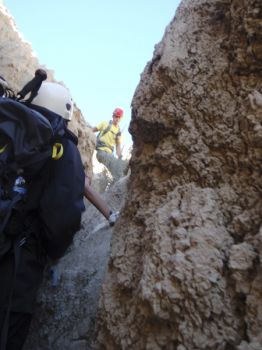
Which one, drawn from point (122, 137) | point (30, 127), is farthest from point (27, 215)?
point (122, 137)

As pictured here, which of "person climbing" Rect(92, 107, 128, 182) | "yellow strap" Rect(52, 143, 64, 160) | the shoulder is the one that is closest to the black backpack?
"yellow strap" Rect(52, 143, 64, 160)

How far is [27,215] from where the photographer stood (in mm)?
2756

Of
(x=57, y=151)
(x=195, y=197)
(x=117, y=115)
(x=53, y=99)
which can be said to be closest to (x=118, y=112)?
(x=117, y=115)

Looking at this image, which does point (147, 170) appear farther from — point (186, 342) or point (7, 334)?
point (7, 334)

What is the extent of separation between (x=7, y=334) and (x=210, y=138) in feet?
6.22

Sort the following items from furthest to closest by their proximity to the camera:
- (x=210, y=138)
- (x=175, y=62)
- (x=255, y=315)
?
(x=175, y=62) < (x=210, y=138) < (x=255, y=315)

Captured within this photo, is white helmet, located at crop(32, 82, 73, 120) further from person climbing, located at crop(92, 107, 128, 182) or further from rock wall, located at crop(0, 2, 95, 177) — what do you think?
person climbing, located at crop(92, 107, 128, 182)

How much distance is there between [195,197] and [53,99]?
1.87 metres

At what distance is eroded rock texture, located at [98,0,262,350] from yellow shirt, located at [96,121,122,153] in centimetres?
610

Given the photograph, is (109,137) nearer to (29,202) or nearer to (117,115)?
(117,115)

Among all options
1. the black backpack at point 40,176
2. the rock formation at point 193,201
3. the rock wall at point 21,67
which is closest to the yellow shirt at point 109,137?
the rock wall at point 21,67

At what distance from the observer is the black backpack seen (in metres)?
2.41

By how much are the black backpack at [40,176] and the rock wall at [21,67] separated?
3535 millimetres

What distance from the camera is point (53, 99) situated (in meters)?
3.30
